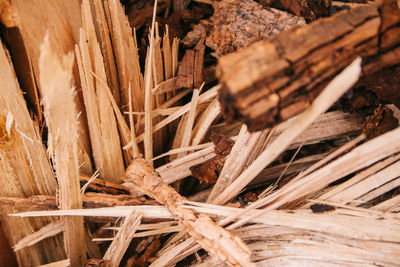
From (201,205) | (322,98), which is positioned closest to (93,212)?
(201,205)

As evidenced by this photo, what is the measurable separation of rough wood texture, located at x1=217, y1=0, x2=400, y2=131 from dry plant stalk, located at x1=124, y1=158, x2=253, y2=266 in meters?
0.27

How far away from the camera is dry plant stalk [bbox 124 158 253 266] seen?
26.9 inches

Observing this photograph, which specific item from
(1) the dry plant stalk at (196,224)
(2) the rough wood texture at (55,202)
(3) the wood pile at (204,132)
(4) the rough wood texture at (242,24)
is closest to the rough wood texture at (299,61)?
(3) the wood pile at (204,132)

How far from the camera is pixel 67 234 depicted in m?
0.96

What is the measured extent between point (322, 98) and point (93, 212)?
68cm

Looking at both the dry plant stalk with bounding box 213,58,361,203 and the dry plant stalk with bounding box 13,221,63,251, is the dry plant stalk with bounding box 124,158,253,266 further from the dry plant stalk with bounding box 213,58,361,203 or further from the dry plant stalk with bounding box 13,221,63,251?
the dry plant stalk with bounding box 13,221,63,251

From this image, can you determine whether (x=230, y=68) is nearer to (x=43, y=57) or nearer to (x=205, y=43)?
(x=43, y=57)

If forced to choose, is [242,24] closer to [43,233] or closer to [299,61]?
[299,61]

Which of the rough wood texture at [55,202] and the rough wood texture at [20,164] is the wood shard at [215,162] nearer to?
the rough wood texture at [55,202]

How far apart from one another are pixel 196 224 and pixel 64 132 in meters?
0.40

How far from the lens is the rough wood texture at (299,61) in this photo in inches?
21.7

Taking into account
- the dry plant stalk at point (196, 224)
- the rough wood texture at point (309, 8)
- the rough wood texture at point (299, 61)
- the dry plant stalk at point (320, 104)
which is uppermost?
the rough wood texture at point (309, 8)

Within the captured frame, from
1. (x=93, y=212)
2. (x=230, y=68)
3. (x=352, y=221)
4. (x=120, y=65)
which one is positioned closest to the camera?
(x=230, y=68)

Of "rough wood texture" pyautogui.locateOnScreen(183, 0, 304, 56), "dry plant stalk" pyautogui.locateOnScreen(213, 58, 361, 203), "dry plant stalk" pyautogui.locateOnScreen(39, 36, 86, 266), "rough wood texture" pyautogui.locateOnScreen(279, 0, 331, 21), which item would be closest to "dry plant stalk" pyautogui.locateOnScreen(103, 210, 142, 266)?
"dry plant stalk" pyautogui.locateOnScreen(39, 36, 86, 266)
